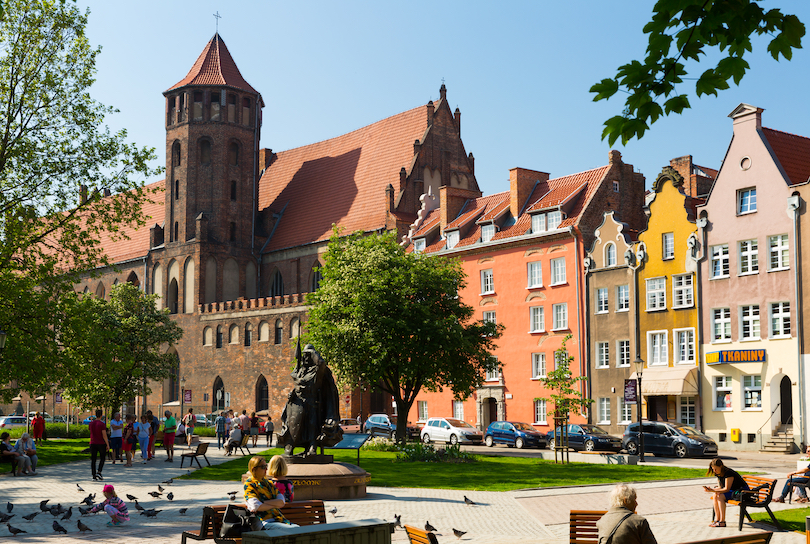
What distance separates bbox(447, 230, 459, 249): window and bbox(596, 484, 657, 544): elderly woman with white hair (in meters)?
48.0

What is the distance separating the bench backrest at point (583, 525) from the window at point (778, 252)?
3107 centimetres

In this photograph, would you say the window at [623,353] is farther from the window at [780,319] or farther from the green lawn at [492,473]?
the green lawn at [492,473]

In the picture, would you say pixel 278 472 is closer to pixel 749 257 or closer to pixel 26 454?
pixel 26 454

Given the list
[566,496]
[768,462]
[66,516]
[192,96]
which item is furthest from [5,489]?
[192,96]

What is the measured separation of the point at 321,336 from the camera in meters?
38.6

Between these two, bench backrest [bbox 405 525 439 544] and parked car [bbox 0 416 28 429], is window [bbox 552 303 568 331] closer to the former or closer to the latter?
parked car [bbox 0 416 28 429]

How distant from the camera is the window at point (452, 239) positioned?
5638cm

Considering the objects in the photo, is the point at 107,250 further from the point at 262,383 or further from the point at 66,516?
the point at 66,516

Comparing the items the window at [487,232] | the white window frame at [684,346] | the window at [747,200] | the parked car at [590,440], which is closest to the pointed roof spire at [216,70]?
the window at [487,232]

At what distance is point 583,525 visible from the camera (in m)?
11.0

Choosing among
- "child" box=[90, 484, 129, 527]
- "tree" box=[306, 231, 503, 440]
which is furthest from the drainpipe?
"child" box=[90, 484, 129, 527]

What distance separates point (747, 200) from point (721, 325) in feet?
A: 18.9

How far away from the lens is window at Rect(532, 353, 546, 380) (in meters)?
49.5

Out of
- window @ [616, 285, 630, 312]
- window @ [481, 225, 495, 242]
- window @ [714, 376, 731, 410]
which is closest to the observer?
window @ [714, 376, 731, 410]
